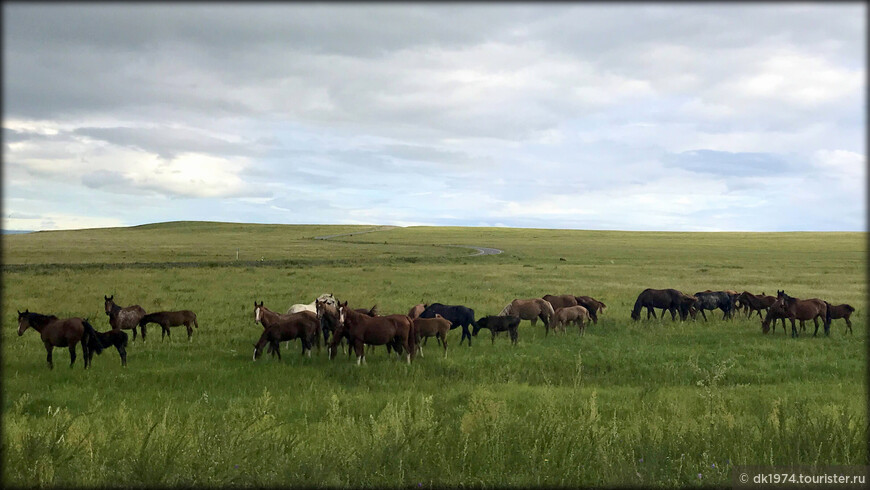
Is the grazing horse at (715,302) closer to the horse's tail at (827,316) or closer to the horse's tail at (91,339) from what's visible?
the horse's tail at (827,316)

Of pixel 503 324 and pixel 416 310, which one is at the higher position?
pixel 416 310

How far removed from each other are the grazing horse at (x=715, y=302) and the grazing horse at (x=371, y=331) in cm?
1375

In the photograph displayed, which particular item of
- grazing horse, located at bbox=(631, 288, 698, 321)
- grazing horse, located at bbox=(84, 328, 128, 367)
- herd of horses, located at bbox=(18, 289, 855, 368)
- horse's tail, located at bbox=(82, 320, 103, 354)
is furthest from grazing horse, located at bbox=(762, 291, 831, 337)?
horse's tail, located at bbox=(82, 320, 103, 354)

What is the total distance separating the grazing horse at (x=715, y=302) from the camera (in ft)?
70.0

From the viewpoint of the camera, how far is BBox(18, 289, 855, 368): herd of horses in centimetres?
1260

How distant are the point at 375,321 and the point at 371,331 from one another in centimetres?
28

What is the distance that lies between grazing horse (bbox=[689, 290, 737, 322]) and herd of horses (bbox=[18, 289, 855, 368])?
37 mm

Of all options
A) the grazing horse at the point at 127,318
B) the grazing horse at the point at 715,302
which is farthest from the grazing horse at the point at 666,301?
the grazing horse at the point at 127,318

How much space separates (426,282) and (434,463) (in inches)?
1104

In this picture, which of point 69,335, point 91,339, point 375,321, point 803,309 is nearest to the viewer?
point 69,335

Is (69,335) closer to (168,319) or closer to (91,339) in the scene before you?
(91,339)

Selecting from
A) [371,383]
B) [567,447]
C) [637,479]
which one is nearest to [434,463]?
[567,447]

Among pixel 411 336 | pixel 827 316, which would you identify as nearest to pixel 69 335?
pixel 411 336

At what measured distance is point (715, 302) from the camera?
21609mm
